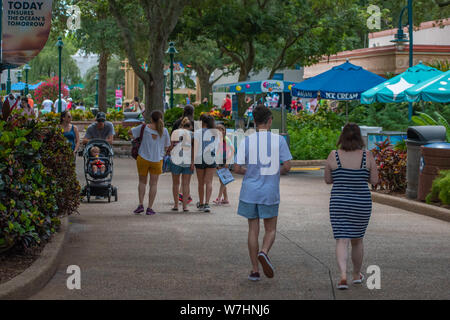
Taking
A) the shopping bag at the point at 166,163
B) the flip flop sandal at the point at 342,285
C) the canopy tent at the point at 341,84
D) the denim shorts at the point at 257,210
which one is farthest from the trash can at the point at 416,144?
the canopy tent at the point at 341,84

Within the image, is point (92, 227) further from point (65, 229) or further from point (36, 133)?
point (36, 133)

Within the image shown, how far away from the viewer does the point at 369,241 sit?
10.5m

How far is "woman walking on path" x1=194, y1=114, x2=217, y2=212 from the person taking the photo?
13336 mm

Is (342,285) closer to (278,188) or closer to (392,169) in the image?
(278,188)

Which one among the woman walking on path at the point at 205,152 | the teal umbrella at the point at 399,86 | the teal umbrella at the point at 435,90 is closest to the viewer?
the woman walking on path at the point at 205,152

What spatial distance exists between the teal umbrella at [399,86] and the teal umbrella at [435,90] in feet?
2.74

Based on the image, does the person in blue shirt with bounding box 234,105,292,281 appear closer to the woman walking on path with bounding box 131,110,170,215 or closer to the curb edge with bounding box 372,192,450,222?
the woman walking on path with bounding box 131,110,170,215

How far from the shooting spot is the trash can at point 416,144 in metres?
14.3

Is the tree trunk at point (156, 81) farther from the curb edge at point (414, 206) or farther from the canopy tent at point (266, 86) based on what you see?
the curb edge at point (414, 206)

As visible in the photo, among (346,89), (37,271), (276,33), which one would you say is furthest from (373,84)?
(37,271)

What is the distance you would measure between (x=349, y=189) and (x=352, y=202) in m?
0.13

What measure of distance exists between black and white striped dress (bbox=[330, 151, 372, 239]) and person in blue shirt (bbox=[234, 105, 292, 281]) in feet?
1.95

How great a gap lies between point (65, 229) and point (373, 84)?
1520 cm

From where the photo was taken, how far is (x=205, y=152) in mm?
13484
